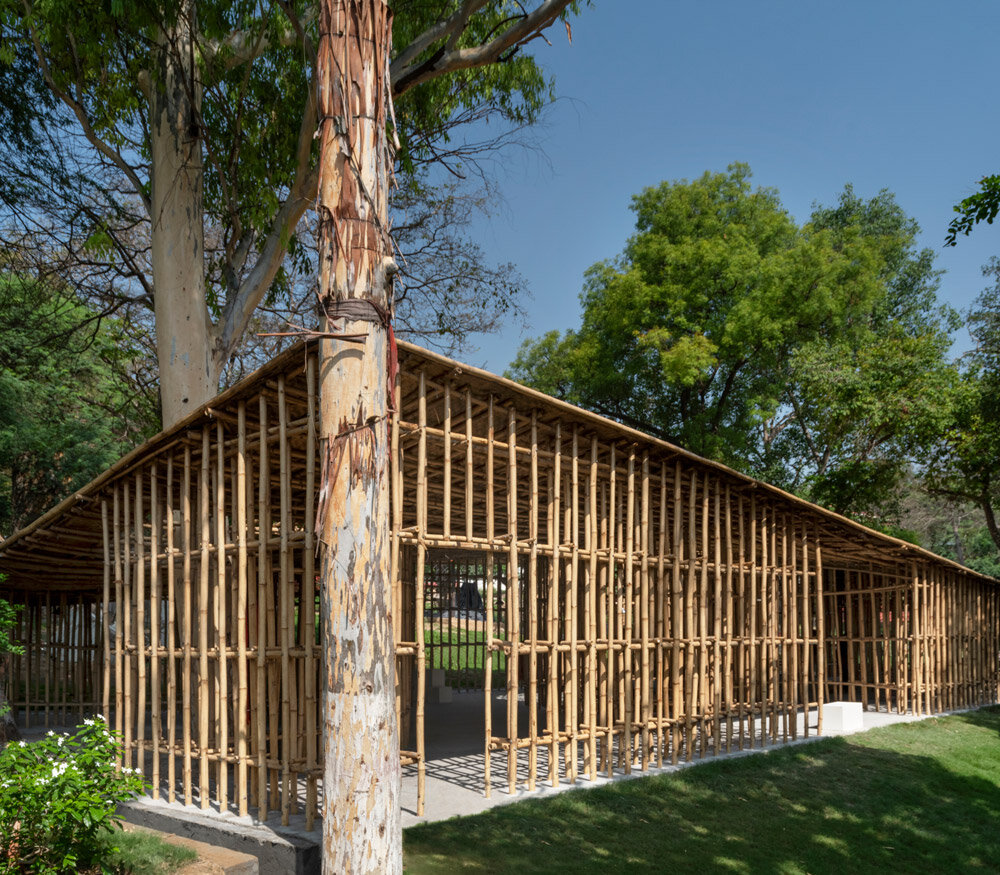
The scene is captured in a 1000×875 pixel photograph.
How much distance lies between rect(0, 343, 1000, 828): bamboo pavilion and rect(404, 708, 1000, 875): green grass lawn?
0.49 metres

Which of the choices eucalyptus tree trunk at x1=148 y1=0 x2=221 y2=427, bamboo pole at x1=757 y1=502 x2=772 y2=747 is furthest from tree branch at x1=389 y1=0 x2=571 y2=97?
bamboo pole at x1=757 y1=502 x2=772 y2=747

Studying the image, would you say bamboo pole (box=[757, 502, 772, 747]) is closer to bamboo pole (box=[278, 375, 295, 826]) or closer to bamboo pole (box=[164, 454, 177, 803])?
bamboo pole (box=[278, 375, 295, 826])

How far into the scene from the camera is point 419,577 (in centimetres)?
600

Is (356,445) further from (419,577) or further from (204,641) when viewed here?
(204,641)

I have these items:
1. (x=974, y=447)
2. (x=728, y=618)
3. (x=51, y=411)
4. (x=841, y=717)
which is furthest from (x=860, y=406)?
(x=51, y=411)

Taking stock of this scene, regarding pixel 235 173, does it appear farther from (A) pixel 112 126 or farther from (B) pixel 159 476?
(B) pixel 159 476

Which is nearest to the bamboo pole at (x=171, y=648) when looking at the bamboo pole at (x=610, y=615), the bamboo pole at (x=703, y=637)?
the bamboo pole at (x=610, y=615)

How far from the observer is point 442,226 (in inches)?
531

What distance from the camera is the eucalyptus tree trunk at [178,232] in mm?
8172

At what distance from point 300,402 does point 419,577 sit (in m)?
1.39

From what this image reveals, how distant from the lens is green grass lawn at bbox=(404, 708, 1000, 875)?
5613mm

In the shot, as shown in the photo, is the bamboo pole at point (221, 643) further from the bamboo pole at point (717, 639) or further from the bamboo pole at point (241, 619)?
the bamboo pole at point (717, 639)

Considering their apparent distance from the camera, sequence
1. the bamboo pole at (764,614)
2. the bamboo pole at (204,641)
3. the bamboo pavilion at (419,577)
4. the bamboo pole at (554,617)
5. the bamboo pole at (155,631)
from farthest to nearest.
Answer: the bamboo pole at (764,614) < the bamboo pole at (554,617) < the bamboo pole at (155,631) < the bamboo pole at (204,641) < the bamboo pavilion at (419,577)

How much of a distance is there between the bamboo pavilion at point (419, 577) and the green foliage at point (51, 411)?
3.43 meters
